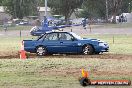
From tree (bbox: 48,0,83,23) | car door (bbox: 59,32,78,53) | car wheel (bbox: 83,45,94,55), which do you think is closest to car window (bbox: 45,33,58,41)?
car door (bbox: 59,32,78,53)

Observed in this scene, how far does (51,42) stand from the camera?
22.5 meters

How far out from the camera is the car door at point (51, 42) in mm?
22344

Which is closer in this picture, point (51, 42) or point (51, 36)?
point (51, 42)

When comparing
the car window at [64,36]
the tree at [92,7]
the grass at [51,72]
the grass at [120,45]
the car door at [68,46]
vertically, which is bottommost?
the grass at [120,45]

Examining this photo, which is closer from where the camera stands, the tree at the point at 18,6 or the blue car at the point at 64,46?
the blue car at the point at 64,46

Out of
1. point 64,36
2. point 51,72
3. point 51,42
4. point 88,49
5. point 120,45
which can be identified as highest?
point 64,36

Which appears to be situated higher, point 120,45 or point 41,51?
point 41,51

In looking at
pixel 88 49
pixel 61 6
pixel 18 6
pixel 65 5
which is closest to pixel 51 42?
pixel 88 49

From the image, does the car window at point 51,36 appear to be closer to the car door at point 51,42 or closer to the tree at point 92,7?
the car door at point 51,42

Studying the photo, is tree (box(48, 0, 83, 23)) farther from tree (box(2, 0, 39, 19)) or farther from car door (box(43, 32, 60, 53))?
car door (box(43, 32, 60, 53))

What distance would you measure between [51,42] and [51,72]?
738cm

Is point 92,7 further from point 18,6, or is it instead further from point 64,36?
point 64,36

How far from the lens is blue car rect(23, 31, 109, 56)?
22.2 metres

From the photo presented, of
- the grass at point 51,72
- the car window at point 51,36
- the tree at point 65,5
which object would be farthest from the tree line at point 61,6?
the grass at point 51,72
